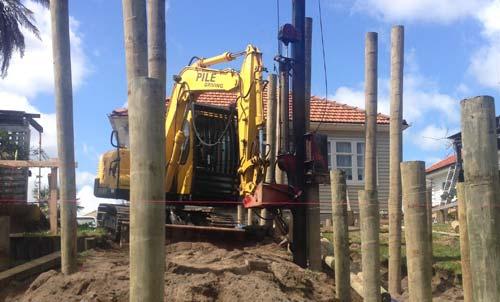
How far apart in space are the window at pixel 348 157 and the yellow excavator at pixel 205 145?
32.8 ft

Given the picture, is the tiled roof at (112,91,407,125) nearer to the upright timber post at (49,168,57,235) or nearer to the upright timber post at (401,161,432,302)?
the upright timber post at (49,168,57,235)

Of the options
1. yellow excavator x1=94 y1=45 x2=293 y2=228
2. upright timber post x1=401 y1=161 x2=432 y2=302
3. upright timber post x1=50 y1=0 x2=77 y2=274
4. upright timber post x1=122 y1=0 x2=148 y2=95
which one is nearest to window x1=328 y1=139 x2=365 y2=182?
yellow excavator x1=94 y1=45 x2=293 y2=228

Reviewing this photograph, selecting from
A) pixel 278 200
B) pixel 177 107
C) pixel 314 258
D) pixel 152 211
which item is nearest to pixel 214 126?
pixel 177 107

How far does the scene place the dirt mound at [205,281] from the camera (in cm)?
810

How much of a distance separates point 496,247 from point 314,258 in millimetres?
6357

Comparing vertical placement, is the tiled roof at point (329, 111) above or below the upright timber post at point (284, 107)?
above

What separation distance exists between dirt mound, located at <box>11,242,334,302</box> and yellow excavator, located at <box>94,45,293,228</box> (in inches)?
124

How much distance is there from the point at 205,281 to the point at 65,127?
2.77 metres

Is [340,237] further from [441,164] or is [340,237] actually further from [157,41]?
[441,164]

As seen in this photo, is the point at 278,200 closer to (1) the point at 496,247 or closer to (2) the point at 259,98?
(2) the point at 259,98

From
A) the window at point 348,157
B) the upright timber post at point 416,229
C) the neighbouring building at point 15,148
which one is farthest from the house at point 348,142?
the upright timber post at point 416,229

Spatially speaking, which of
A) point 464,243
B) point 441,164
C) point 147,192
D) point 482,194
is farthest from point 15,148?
point 441,164

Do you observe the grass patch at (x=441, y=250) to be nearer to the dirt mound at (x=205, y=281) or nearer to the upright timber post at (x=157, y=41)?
the dirt mound at (x=205, y=281)

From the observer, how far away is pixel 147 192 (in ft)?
15.7
